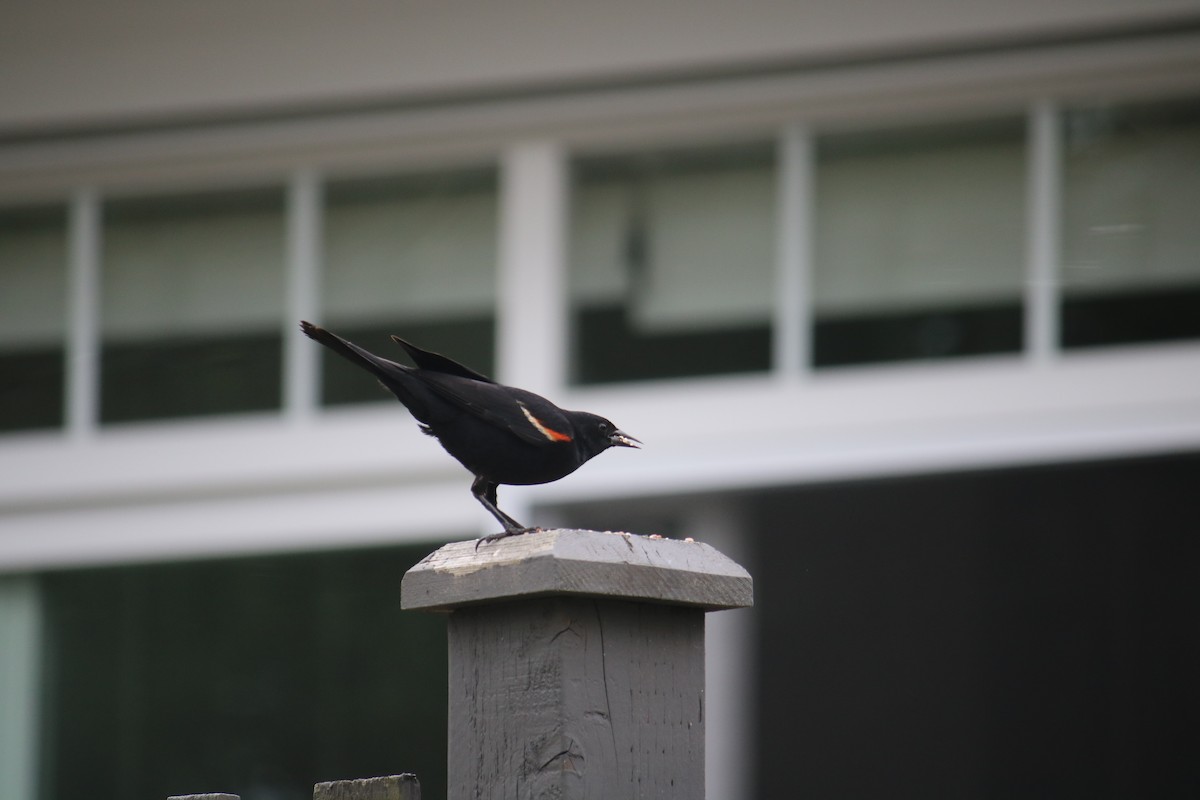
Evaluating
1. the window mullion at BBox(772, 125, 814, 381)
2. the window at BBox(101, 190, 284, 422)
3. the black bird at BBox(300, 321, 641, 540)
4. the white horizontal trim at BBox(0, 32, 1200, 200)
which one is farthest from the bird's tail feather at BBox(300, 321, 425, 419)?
the window at BBox(101, 190, 284, 422)

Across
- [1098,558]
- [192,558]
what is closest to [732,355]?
[1098,558]

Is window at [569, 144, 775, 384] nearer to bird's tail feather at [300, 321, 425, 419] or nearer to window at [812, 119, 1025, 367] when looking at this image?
window at [812, 119, 1025, 367]

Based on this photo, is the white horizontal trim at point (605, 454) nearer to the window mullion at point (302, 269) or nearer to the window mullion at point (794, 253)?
the window mullion at point (794, 253)

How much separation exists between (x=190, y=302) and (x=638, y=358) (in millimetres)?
2168

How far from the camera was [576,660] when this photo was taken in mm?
1656

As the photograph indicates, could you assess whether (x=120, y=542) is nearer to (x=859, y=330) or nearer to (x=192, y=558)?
(x=192, y=558)

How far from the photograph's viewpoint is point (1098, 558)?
570 centimetres

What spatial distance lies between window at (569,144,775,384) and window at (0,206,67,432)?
249cm

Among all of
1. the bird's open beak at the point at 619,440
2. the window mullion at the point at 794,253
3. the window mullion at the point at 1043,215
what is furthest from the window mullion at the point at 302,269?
the bird's open beak at the point at 619,440

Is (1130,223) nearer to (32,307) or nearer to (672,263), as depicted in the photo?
(672,263)

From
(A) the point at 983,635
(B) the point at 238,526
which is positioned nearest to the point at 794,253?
(A) the point at 983,635

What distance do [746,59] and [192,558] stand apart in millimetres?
3201

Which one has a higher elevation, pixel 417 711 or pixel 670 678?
pixel 670 678


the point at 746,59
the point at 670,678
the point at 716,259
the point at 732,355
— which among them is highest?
the point at 746,59
